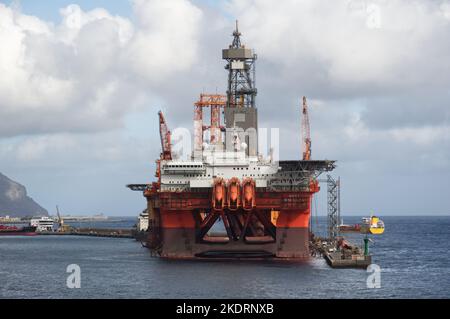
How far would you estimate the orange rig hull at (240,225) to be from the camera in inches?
3209

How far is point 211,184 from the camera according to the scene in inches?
3233

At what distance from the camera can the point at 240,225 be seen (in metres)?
83.8

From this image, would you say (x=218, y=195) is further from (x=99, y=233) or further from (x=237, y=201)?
(x=99, y=233)

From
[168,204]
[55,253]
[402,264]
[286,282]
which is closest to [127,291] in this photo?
[286,282]

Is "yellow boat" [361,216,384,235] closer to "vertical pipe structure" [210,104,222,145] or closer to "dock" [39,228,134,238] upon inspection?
"dock" [39,228,134,238]

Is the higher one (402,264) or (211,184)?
(211,184)

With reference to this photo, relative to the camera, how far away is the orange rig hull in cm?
8150

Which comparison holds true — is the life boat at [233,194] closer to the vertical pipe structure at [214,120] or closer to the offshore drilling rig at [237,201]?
the offshore drilling rig at [237,201]

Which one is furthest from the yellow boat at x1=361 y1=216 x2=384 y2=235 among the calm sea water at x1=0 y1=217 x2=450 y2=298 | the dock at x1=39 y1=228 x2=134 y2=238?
the calm sea water at x1=0 y1=217 x2=450 y2=298

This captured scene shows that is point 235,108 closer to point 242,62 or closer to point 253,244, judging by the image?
point 242,62

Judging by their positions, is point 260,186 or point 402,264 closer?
point 260,186


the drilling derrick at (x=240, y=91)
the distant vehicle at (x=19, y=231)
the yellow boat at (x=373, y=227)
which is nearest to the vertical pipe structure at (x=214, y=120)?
the drilling derrick at (x=240, y=91)
